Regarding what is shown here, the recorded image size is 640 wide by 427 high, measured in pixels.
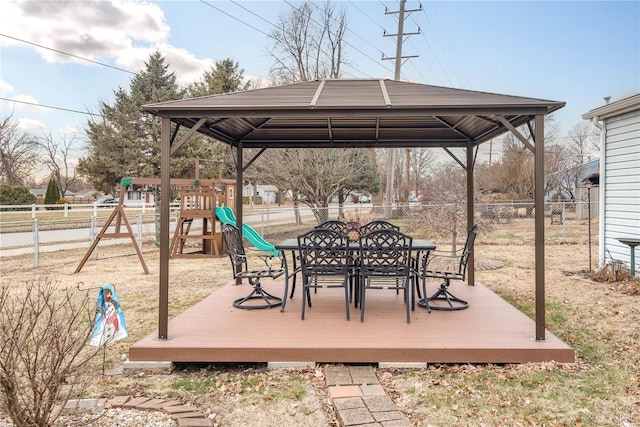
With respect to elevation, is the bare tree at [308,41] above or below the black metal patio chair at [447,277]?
above

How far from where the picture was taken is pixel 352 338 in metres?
3.63

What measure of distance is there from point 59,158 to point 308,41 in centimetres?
2405

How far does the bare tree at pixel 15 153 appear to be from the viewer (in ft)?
82.9

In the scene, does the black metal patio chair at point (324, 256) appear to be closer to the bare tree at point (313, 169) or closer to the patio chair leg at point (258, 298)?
the patio chair leg at point (258, 298)

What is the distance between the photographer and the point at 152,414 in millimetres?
2529

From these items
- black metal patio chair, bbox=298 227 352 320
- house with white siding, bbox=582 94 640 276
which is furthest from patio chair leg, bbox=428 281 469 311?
house with white siding, bbox=582 94 640 276

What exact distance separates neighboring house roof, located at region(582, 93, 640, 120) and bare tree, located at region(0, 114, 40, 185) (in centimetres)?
2912

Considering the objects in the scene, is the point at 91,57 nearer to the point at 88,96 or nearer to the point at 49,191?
the point at 88,96

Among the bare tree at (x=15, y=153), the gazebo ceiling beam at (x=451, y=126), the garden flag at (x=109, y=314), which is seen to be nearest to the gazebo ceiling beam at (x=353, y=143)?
the gazebo ceiling beam at (x=451, y=126)

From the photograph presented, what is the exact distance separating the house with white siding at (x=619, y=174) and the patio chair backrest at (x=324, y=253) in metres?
5.31

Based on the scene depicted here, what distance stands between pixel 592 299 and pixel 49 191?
85.1 feet

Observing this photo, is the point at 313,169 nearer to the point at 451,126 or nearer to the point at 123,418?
the point at 451,126

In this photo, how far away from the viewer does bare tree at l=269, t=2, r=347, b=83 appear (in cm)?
1828

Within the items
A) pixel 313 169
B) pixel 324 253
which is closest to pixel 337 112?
pixel 324 253
